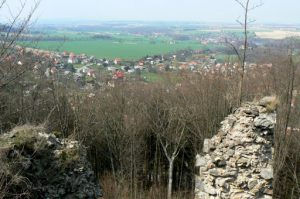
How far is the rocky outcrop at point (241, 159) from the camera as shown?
30.9ft

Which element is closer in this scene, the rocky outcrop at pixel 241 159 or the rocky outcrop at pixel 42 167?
the rocky outcrop at pixel 42 167

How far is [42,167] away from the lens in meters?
10.1

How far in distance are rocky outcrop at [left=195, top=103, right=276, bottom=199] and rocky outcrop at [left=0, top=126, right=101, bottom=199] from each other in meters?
3.44

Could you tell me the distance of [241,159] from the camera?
31.7 feet

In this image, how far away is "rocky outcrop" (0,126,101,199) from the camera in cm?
914

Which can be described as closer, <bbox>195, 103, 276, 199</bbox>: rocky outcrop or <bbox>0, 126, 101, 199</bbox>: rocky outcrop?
<bbox>0, 126, 101, 199</bbox>: rocky outcrop

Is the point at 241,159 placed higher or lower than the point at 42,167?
higher

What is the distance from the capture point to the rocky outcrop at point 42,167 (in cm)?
914

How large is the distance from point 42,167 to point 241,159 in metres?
5.21

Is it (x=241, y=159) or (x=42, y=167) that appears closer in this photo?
(x=241, y=159)

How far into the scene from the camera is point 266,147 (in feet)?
32.2

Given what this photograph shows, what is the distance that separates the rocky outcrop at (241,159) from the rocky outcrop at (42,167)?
11.3 ft

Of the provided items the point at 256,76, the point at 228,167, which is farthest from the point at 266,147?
the point at 256,76

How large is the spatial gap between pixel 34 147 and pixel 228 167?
5.05 m
